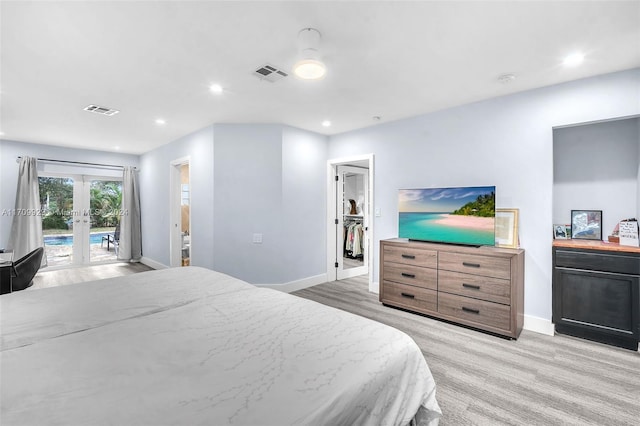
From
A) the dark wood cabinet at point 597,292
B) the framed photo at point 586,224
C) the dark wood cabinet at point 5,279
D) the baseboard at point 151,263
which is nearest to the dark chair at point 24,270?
Answer: the dark wood cabinet at point 5,279

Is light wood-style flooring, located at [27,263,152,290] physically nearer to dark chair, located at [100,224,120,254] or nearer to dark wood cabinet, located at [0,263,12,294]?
dark chair, located at [100,224,120,254]

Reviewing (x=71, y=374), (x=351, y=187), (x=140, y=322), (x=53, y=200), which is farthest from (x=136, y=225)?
(x=71, y=374)

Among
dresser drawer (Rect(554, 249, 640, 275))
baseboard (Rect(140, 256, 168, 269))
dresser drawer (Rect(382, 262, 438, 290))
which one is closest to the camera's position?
dresser drawer (Rect(554, 249, 640, 275))

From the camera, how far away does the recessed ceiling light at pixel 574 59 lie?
241 centimetres

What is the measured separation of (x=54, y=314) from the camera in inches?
62.1

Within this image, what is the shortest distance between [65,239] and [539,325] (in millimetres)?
8139

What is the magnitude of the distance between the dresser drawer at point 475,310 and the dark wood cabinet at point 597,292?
56cm

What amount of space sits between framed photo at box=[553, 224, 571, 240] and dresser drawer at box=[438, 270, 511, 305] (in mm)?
980

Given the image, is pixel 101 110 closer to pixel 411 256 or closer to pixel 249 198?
pixel 249 198

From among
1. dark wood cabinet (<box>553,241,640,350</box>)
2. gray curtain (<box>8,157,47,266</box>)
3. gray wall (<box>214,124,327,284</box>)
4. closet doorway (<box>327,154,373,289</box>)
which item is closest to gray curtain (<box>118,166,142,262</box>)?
gray curtain (<box>8,157,47,266</box>)

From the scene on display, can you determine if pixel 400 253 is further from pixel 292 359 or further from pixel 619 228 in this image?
pixel 292 359

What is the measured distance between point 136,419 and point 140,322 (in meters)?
0.78

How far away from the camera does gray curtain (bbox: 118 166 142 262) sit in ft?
21.7

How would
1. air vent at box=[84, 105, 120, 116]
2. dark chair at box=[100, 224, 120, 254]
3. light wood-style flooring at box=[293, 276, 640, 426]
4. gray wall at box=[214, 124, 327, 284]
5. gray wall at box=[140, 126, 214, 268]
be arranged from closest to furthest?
1. light wood-style flooring at box=[293, 276, 640, 426]
2. air vent at box=[84, 105, 120, 116]
3. gray wall at box=[214, 124, 327, 284]
4. gray wall at box=[140, 126, 214, 268]
5. dark chair at box=[100, 224, 120, 254]
